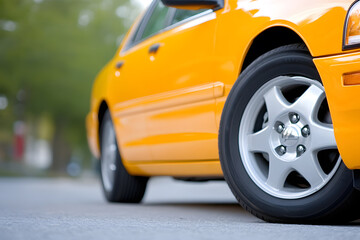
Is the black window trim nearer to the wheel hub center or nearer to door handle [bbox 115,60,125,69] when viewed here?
door handle [bbox 115,60,125,69]

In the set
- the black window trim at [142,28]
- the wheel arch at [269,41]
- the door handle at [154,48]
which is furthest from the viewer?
the black window trim at [142,28]

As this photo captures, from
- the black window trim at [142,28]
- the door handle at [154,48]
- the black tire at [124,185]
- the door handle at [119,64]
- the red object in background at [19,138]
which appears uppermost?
the black window trim at [142,28]

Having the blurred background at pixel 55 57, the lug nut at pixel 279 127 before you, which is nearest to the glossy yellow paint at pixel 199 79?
the lug nut at pixel 279 127

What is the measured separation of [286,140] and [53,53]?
19310 millimetres

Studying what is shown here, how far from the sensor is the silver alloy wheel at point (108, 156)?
5.69 meters

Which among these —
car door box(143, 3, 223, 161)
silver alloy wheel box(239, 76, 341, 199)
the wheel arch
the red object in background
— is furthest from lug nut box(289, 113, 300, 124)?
the red object in background

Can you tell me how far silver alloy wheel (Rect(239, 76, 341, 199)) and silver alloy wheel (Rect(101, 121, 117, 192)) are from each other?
2404mm

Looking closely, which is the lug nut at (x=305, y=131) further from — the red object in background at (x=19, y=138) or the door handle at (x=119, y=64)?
the red object in background at (x=19, y=138)

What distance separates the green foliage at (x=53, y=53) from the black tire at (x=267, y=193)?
57.8 ft

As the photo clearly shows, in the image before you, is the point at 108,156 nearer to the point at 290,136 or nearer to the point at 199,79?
the point at 199,79

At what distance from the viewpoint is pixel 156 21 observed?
5156 millimetres

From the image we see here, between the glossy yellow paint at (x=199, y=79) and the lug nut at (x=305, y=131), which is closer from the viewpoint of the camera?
the glossy yellow paint at (x=199, y=79)

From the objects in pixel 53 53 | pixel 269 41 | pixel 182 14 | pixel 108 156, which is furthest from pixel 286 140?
pixel 53 53

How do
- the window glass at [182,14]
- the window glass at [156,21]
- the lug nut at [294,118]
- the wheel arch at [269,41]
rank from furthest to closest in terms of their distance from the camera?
the window glass at [156,21], the window glass at [182,14], the wheel arch at [269,41], the lug nut at [294,118]
